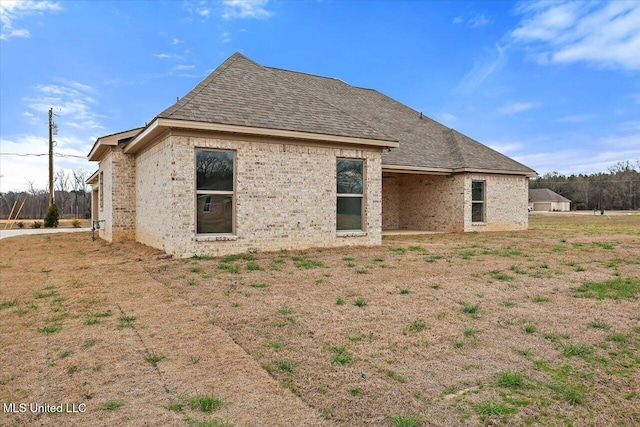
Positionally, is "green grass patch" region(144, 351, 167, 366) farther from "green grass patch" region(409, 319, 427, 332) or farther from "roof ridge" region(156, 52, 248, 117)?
"roof ridge" region(156, 52, 248, 117)

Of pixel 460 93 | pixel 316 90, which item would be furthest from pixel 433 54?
pixel 316 90

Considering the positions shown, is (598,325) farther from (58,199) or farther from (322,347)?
(58,199)

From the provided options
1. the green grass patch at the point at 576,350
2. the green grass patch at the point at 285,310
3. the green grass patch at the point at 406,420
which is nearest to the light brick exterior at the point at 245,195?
the green grass patch at the point at 285,310

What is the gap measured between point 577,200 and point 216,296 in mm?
90105

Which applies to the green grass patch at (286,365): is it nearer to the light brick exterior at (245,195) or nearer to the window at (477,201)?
the light brick exterior at (245,195)

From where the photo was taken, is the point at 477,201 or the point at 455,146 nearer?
the point at 477,201

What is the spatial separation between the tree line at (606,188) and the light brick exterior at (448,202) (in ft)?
224

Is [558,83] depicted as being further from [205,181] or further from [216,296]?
[216,296]

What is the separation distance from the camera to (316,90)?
19.4m

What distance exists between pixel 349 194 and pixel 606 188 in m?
86.3

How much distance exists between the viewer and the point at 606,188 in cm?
7812

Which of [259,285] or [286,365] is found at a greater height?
[259,285]

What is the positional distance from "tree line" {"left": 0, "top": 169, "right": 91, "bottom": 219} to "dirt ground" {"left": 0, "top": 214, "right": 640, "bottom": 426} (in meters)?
46.2

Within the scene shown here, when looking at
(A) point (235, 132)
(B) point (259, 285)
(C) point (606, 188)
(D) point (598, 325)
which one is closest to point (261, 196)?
(A) point (235, 132)
